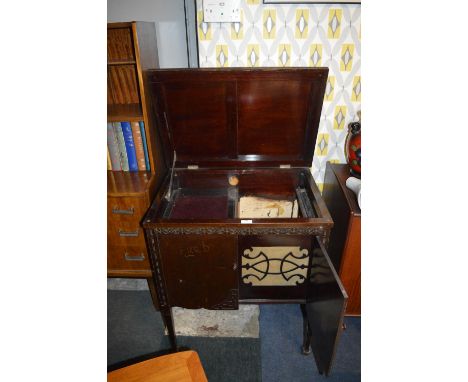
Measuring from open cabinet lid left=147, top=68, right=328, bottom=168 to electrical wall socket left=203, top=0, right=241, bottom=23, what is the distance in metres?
0.35

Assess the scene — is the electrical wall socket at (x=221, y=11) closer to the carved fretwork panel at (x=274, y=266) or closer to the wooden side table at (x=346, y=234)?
the wooden side table at (x=346, y=234)

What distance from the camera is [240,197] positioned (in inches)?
59.2

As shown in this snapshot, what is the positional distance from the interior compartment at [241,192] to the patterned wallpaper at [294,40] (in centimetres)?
53

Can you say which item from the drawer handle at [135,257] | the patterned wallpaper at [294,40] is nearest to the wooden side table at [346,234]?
the patterned wallpaper at [294,40]

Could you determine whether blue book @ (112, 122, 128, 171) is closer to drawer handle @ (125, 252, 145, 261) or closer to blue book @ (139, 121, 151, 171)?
blue book @ (139, 121, 151, 171)

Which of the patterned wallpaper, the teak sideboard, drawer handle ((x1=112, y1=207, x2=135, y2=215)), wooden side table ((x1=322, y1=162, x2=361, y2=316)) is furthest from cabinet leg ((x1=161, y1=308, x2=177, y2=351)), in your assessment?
the patterned wallpaper

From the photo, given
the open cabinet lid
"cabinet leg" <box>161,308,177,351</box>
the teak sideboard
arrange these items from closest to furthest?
the teak sideboard
the open cabinet lid
"cabinet leg" <box>161,308,177,351</box>

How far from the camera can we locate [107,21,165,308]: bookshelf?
124cm

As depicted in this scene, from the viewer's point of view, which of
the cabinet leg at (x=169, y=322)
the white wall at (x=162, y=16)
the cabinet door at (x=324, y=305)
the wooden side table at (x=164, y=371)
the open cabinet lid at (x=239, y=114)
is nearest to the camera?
the wooden side table at (x=164, y=371)

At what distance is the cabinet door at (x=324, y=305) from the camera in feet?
2.93

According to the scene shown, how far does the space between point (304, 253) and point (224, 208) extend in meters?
0.42
